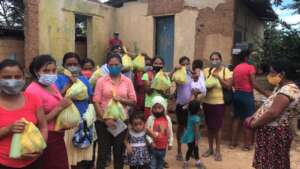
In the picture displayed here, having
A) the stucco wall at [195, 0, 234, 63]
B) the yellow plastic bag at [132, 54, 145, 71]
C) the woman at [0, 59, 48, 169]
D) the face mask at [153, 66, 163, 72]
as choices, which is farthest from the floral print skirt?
the stucco wall at [195, 0, 234, 63]

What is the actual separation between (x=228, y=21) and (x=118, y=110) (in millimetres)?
7225

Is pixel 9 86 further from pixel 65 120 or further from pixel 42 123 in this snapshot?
pixel 65 120

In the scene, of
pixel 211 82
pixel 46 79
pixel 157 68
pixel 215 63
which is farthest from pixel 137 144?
pixel 215 63

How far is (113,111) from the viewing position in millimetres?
4246

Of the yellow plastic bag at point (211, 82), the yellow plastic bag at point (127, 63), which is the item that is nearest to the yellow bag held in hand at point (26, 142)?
the yellow plastic bag at point (127, 63)

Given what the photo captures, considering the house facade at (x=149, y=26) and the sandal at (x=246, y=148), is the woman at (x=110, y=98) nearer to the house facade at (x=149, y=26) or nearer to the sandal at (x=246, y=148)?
the sandal at (x=246, y=148)

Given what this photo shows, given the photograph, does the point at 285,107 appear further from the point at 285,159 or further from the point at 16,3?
the point at 16,3

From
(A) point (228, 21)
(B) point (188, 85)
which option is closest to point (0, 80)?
(B) point (188, 85)

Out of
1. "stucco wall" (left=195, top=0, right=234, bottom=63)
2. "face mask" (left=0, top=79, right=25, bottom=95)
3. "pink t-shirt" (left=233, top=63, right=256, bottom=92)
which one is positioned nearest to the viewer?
"face mask" (left=0, top=79, right=25, bottom=95)

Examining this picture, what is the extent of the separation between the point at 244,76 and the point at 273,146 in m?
3.16

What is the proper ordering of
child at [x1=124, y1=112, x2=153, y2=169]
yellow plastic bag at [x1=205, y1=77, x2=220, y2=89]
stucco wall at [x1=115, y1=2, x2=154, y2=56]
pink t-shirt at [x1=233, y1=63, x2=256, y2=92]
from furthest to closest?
stucco wall at [x1=115, y1=2, x2=154, y2=56] < pink t-shirt at [x1=233, y1=63, x2=256, y2=92] < yellow plastic bag at [x1=205, y1=77, x2=220, y2=89] < child at [x1=124, y1=112, x2=153, y2=169]

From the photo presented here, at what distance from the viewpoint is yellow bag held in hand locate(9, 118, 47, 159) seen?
106 inches

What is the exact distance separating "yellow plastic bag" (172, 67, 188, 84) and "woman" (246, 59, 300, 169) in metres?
2.12

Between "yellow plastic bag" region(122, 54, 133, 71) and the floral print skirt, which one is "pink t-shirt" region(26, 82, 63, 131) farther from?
"yellow plastic bag" region(122, 54, 133, 71)
